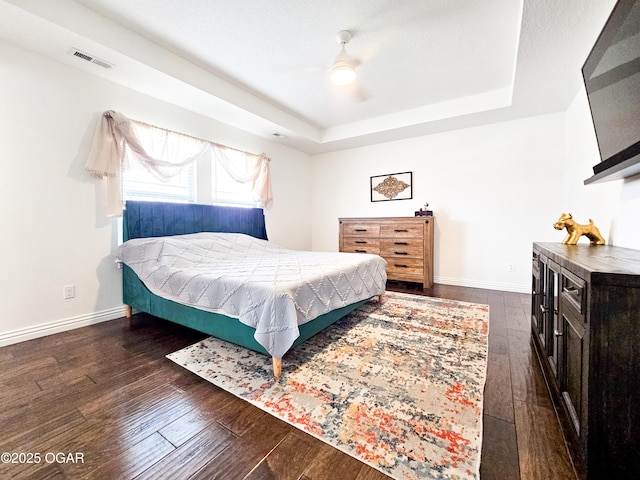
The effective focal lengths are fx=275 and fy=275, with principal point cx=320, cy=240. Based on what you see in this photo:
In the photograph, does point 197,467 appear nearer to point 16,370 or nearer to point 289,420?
point 289,420

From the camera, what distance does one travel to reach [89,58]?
2357 mm

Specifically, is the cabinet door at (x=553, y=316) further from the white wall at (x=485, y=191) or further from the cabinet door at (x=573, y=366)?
the white wall at (x=485, y=191)

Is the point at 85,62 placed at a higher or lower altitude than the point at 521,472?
higher

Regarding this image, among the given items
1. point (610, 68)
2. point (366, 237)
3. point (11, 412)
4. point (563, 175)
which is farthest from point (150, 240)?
point (563, 175)

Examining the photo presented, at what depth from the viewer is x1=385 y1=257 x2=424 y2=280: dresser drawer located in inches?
157

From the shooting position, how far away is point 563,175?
347cm

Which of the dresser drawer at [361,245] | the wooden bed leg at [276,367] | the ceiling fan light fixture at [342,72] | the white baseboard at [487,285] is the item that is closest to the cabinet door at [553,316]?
the wooden bed leg at [276,367]

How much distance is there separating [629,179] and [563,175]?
2.01 m

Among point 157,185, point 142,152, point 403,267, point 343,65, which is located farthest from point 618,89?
point 157,185

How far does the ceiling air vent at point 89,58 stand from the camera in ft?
7.41

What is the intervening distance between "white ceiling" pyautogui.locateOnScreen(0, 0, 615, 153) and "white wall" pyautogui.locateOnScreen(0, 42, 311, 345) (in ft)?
0.78

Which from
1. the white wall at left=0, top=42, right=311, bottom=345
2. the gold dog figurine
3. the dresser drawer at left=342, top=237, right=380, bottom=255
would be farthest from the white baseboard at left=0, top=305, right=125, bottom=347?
the gold dog figurine

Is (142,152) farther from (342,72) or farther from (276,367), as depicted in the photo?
(276,367)

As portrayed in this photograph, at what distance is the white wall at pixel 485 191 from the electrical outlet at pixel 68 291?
13.5 feet
